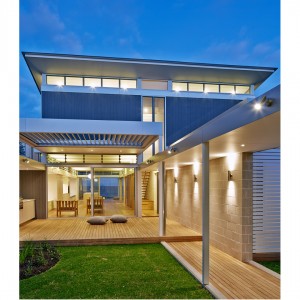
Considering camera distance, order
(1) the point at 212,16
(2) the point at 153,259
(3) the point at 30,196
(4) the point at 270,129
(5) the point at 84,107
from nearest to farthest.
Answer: (4) the point at 270,129
(2) the point at 153,259
(3) the point at 30,196
(5) the point at 84,107
(1) the point at 212,16

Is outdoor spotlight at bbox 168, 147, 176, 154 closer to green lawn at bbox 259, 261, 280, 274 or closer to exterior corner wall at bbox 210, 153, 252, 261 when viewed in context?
exterior corner wall at bbox 210, 153, 252, 261

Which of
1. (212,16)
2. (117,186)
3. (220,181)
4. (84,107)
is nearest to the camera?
(220,181)

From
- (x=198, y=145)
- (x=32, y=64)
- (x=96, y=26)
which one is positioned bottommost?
(x=198, y=145)

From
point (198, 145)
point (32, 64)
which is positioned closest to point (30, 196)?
point (32, 64)

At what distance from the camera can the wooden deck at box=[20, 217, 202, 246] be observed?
934 cm

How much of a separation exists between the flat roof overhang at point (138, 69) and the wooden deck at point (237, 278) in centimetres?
1156

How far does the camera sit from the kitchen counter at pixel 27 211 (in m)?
12.2

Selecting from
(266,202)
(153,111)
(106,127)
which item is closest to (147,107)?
(153,111)

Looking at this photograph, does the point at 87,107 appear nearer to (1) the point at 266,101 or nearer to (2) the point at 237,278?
(2) the point at 237,278

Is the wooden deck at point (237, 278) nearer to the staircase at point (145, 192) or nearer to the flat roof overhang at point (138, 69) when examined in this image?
the staircase at point (145, 192)

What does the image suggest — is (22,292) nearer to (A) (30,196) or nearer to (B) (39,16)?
(A) (30,196)

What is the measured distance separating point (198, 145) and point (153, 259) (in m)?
3.23

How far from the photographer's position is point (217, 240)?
28.5ft

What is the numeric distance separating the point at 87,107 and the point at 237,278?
39.7 ft
